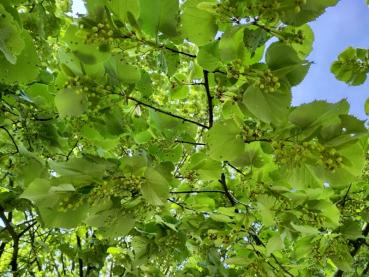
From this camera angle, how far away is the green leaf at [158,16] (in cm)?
238

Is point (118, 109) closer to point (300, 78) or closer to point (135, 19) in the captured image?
point (135, 19)

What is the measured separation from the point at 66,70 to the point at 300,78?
1260mm

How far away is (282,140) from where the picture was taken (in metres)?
2.38

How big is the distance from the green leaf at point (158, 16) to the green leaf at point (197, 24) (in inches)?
3.1

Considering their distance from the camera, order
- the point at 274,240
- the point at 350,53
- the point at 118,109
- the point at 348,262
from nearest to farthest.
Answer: the point at 118,109 → the point at 274,240 → the point at 350,53 → the point at 348,262

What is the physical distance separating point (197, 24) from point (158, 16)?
0.22 meters

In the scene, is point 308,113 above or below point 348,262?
above

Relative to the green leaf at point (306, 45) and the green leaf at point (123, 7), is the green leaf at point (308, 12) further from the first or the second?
the green leaf at point (123, 7)

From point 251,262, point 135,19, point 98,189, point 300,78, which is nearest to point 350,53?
point 300,78

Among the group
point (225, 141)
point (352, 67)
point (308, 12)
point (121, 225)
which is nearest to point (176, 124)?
point (225, 141)

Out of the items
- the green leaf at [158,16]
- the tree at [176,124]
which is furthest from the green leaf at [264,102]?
the green leaf at [158,16]

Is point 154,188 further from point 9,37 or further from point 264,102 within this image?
point 9,37

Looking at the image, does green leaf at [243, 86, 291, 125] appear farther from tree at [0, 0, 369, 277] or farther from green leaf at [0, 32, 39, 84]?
green leaf at [0, 32, 39, 84]

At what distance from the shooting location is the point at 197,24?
2.36 meters
